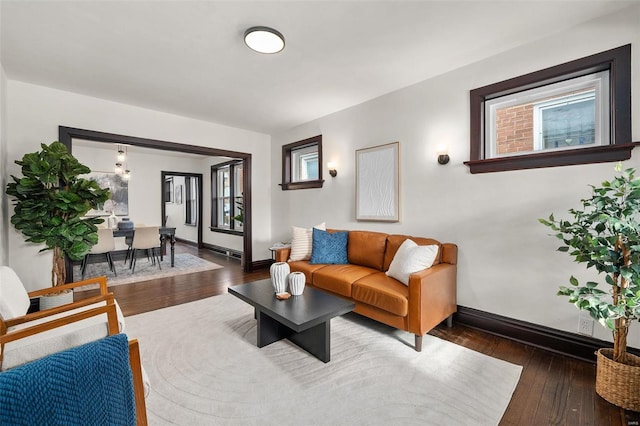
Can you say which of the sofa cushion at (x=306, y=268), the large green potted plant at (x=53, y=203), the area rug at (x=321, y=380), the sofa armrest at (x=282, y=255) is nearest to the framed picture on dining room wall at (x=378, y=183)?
the sofa cushion at (x=306, y=268)

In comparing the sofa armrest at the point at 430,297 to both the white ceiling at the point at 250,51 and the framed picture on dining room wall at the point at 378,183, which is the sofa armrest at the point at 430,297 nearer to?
the framed picture on dining room wall at the point at 378,183

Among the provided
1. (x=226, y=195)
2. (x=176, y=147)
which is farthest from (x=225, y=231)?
(x=176, y=147)

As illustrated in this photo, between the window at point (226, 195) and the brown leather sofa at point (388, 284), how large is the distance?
11.4 ft

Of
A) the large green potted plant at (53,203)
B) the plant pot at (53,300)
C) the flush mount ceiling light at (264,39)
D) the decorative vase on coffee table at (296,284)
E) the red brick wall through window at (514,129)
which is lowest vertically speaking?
the plant pot at (53,300)

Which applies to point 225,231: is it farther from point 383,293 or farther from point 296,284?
point 383,293

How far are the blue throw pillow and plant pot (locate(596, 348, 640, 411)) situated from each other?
2311 mm

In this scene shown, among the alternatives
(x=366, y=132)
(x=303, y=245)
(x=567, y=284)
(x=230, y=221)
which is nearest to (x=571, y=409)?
(x=567, y=284)

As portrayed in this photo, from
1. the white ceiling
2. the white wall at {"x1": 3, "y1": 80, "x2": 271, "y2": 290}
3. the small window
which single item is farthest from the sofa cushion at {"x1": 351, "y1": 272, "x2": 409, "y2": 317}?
the white wall at {"x1": 3, "y1": 80, "x2": 271, "y2": 290}

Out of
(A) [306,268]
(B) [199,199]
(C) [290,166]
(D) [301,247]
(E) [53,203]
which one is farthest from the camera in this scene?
(B) [199,199]

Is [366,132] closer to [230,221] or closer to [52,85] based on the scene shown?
[52,85]

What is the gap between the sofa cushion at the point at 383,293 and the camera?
7.47ft

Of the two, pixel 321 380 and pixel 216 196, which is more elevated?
pixel 216 196

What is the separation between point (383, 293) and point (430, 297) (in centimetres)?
39

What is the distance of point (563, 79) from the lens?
7.48ft
